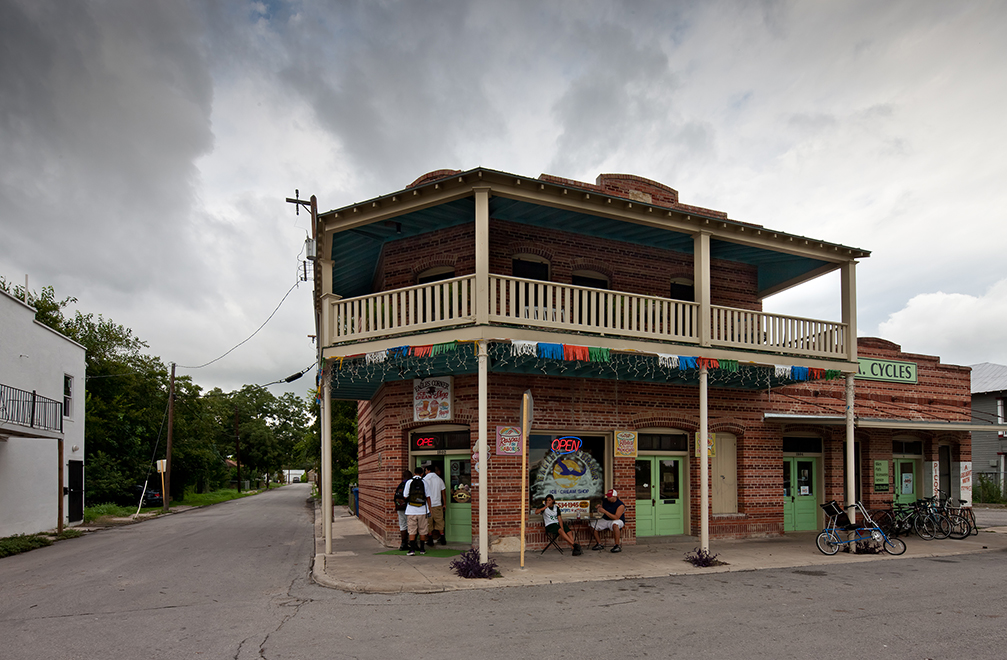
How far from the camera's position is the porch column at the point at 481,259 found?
10.7m

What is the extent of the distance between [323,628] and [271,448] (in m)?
70.2

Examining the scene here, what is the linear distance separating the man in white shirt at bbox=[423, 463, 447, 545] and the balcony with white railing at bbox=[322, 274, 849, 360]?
3060 millimetres

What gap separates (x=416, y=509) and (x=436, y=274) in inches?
195

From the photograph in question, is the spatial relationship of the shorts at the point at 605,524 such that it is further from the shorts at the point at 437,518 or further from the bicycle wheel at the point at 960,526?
the bicycle wheel at the point at 960,526

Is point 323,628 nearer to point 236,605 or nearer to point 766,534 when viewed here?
point 236,605

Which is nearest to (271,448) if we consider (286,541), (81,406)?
(81,406)

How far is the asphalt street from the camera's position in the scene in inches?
253

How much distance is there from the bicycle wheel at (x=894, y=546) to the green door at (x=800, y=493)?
2.61 metres

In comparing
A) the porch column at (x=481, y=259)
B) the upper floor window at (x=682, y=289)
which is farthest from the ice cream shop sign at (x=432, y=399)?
the upper floor window at (x=682, y=289)

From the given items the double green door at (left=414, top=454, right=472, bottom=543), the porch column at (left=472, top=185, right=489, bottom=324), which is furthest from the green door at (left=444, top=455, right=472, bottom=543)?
the porch column at (left=472, top=185, right=489, bottom=324)

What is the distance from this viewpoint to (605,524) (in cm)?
1271

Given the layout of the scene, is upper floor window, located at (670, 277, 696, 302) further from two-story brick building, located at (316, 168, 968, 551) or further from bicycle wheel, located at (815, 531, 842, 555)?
bicycle wheel, located at (815, 531, 842, 555)

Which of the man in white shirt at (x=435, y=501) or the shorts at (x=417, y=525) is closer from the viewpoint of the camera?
the shorts at (x=417, y=525)

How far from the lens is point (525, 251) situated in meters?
13.8
